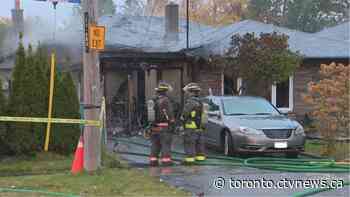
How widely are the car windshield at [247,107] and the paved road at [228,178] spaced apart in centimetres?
300

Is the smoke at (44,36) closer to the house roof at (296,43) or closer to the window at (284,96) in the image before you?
the house roof at (296,43)

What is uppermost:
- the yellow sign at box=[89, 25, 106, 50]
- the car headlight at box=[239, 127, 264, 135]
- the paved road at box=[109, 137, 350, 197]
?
the yellow sign at box=[89, 25, 106, 50]

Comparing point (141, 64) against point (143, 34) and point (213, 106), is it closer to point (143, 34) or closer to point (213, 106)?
point (143, 34)

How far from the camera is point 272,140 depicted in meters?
13.5

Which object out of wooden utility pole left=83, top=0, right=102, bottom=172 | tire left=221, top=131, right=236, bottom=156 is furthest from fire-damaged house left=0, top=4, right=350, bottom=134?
wooden utility pole left=83, top=0, right=102, bottom=172

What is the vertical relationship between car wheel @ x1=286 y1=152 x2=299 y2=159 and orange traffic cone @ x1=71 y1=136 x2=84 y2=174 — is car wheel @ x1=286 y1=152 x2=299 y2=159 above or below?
below

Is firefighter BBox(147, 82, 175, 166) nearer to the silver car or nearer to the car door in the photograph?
the silver car

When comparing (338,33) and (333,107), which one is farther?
(338,33)

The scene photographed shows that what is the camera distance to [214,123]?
579 inches

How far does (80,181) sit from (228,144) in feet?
16.2

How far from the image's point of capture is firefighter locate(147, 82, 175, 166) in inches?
476

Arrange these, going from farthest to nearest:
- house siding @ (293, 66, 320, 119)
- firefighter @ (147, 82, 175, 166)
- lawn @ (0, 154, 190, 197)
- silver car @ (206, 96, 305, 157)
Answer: house siding @ (293, 66, 320, 119)
silver car @ (206, 96, 305, 157)
firefighter @ (147, 82, 175, 166)
lawn @ (0, 154, 190, 197)

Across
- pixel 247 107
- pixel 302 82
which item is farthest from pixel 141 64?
pixel 247 107

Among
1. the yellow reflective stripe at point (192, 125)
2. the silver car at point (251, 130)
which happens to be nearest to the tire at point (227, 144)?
the silver car at point (251, 130)
